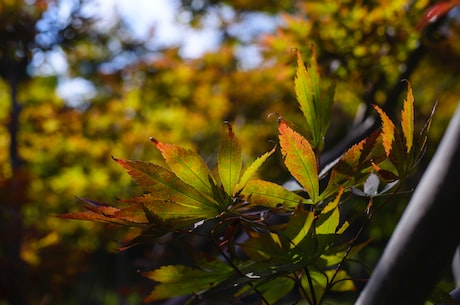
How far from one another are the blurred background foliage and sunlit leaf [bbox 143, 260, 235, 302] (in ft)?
3.82

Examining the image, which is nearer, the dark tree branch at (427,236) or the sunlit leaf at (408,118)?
the dark tree branch at (427,236)

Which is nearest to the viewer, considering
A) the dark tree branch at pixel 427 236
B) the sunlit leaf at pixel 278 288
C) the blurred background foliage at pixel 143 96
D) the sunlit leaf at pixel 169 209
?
the dark tree branch at pixel 427 236

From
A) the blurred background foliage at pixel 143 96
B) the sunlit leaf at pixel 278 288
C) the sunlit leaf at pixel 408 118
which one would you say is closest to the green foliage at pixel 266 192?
the sunlit leaf at pixel 408 118

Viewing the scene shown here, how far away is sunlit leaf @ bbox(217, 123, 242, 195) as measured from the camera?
613mm

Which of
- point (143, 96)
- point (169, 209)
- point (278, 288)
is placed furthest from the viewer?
point (143, 96)

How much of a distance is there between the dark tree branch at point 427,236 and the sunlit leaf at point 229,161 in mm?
201

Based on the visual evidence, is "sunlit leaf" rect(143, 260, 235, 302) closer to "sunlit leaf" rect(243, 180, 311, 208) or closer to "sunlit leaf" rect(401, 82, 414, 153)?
"sunlit leaf" rect(243, 180, 311, 208)

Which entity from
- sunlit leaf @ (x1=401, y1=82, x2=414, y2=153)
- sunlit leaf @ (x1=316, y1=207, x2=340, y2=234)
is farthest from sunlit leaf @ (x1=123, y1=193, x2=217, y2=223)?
sunlit leaf @ (x1=401, y1=82, x2=414, y2=153)

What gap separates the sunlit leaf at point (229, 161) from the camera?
61cm

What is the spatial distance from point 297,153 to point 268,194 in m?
0.06

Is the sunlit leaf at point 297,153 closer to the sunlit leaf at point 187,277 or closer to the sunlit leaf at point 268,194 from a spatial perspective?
the sunlit leaf at point 268,194

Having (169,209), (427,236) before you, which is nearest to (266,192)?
(169,209)

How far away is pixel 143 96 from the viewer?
4.09 meters

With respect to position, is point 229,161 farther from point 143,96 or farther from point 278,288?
point 143,96
